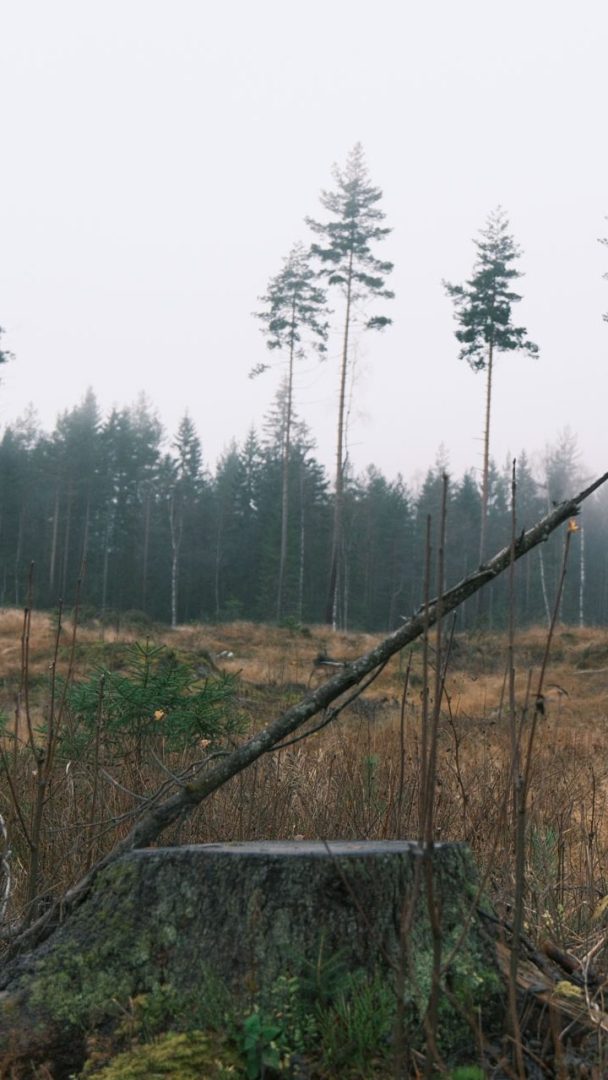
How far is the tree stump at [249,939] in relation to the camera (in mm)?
2346

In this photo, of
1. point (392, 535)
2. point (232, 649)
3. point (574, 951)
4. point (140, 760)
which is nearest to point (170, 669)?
point (140, 760)

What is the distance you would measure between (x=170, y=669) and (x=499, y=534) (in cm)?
5671

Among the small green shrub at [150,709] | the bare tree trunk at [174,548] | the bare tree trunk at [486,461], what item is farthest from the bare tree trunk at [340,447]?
the small green shrub at [150,709]

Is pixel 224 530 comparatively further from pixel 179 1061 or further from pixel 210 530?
pixel 179 1061

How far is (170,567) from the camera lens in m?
52.6

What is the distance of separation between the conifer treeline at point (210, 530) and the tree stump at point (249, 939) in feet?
144

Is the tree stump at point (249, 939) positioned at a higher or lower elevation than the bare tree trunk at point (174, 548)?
lower

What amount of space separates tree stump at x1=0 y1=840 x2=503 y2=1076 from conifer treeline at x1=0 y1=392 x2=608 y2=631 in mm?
43822

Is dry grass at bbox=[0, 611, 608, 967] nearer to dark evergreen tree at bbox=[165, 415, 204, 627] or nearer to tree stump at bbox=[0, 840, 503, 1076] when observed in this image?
tree stump at bbox=[0, 840, 503, 1076]

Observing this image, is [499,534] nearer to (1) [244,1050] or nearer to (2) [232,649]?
(2) [232,649]

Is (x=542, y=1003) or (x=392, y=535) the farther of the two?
(x=392, y=535)

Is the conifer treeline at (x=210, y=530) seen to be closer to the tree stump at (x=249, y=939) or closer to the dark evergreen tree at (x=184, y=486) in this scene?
the dark evergreen tree at (x=184, y=486)

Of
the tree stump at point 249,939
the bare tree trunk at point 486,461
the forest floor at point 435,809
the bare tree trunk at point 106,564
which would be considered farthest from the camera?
the bare tree trunk at point 106,564

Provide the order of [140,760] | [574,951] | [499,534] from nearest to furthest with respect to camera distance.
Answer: [574,951] < [140,760] < [499,534]
